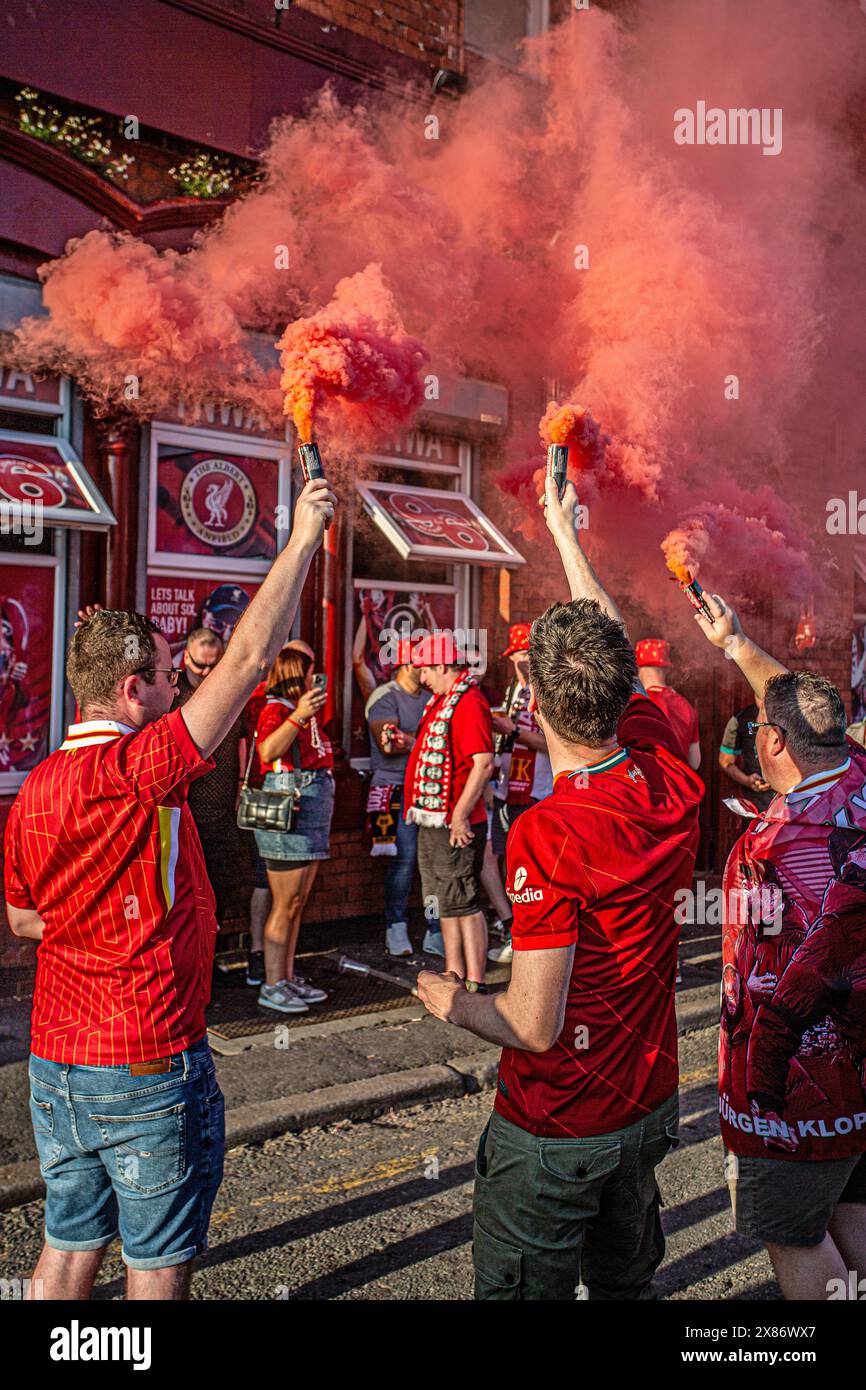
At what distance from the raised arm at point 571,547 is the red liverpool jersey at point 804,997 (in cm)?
75

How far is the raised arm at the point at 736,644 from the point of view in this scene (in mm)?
3314

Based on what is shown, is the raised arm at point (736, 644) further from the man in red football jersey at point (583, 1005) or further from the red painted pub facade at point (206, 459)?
the red painted pub facade at point (206, 459)

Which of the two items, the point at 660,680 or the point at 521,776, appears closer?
the point at 660,680

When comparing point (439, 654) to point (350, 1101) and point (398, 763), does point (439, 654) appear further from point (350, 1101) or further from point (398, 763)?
point (350, 1101)

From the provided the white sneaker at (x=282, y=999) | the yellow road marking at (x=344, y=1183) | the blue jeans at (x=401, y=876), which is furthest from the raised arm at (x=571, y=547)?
the blue jeans at (x=401, y=876)

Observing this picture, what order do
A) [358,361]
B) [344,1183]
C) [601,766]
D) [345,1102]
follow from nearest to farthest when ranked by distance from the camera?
[601,766] < [344,1183] < [345,1102] < [358,361]

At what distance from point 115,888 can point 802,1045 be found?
5.52ft

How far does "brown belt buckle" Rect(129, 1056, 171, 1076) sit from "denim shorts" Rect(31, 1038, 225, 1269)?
12 mm

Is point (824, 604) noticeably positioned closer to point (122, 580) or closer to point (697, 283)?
point (697, 283)

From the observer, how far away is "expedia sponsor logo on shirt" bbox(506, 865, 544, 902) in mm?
2283

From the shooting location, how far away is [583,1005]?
2340mm

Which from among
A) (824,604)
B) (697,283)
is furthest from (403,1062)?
(824,604)

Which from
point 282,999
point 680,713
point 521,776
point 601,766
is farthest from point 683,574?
point 521,776

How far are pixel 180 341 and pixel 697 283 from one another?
3.42 meters
